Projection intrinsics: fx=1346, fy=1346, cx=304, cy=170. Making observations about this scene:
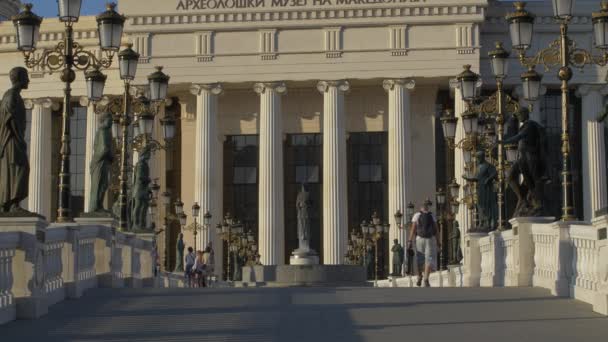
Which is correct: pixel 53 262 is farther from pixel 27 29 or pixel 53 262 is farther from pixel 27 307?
pixel 27 29

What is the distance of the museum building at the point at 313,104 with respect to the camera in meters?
77.4

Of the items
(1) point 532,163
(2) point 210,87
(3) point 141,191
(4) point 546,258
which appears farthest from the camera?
(2) point 210,87

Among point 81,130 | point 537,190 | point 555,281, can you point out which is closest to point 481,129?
point 537,190

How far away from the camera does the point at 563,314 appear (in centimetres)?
1886

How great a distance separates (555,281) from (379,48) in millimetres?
56548

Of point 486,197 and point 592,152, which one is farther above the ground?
point 592,152

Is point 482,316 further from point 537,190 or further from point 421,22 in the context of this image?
point 421,22

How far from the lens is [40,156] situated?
8131cm

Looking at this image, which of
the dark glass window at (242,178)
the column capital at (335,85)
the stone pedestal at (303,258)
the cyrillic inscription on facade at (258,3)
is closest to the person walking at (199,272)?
the stone pedestal at (303,258)

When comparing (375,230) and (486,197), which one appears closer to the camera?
(486,197)

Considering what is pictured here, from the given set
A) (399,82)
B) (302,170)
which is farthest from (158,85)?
(302,170)

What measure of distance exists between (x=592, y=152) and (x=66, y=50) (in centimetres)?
5708

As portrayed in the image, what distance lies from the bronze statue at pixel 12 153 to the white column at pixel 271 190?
188ft

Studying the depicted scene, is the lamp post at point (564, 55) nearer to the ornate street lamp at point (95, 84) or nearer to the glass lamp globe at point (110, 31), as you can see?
the glass lamp globe at point (110, 31)
